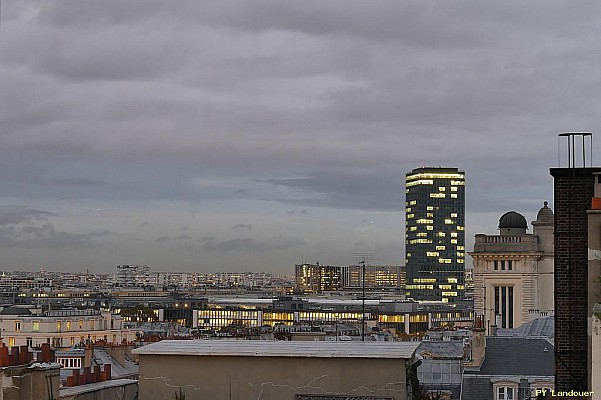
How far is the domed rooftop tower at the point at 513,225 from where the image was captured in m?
117

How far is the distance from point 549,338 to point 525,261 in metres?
58.1

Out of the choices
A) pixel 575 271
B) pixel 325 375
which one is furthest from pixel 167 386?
pixel 575 271

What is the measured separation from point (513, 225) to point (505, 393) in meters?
76.1

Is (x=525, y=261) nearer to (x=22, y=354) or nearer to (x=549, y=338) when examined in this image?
(x=549, y=338)

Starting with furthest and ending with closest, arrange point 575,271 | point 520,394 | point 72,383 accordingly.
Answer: point 520,394 → point 72,383 → point 575,271

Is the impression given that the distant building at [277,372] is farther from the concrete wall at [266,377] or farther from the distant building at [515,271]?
the distant building at [515,271]

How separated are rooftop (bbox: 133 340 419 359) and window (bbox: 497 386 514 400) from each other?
21.7 m

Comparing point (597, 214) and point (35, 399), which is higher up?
point (597, 214)

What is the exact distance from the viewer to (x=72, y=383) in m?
21.7

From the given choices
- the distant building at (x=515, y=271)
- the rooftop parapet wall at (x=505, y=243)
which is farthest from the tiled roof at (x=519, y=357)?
the rooftop parapet wall at (x=505, y=243)

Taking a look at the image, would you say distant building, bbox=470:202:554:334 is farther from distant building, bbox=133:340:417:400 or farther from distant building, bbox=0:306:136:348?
distant building, bbox=133:340:417:400

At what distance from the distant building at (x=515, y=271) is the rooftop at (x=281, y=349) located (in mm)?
82589

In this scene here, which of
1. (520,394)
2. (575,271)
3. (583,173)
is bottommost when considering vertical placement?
(520,394)

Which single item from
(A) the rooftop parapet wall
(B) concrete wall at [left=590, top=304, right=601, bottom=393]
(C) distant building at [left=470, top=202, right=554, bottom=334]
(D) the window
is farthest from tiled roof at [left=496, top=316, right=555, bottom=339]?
(A) the rooftop parapet wall
